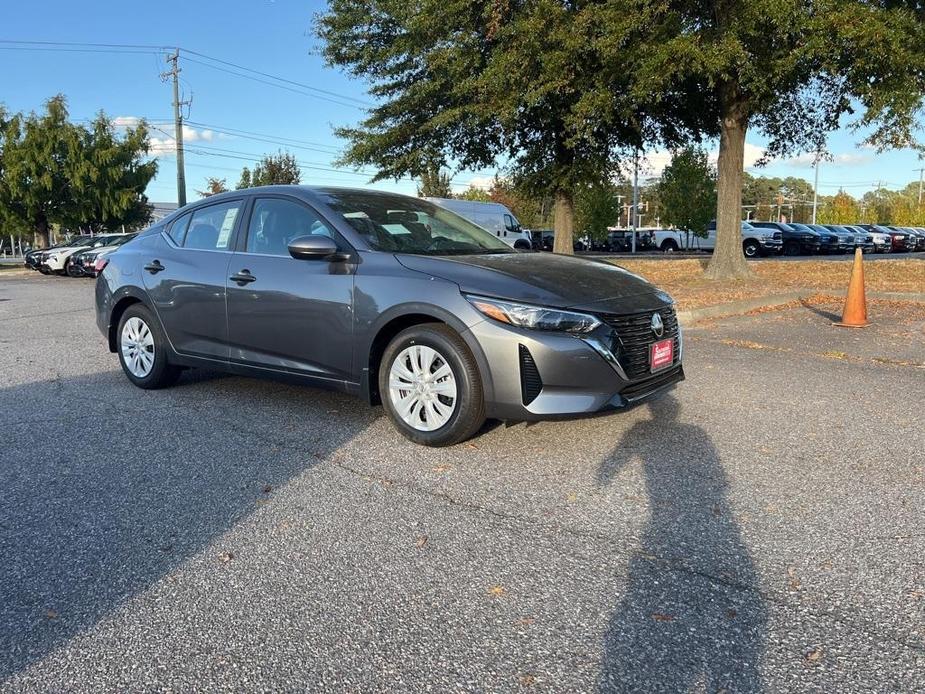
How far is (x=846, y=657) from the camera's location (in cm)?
235

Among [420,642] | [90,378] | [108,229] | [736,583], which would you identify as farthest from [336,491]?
[108,229]

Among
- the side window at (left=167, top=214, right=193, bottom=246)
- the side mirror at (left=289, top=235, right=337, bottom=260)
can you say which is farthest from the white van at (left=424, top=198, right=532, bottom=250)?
the side mirror at (left=289, top=235, right=337, bottom=260)

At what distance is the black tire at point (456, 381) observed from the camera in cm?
430

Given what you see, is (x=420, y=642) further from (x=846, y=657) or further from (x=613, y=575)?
(x=846, y=657)

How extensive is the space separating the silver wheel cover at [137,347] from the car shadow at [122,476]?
200 millimetres

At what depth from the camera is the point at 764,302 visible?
12.4 meters

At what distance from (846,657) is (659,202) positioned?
50699 millimetres

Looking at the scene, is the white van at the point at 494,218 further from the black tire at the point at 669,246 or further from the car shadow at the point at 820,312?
the car shadow at the point at 820,312

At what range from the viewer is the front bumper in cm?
412

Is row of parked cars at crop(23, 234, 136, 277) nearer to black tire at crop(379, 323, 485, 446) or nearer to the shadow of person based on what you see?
black tire at crop(379, 323, 485, 446)

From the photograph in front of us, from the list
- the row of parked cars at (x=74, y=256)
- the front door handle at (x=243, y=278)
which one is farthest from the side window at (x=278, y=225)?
the row of parked cars at (x=74, y=256)

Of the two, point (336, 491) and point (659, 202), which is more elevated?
point (659, 202)

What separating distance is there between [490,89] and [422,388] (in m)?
12.9

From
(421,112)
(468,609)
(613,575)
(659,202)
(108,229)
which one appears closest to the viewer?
(468,609)
